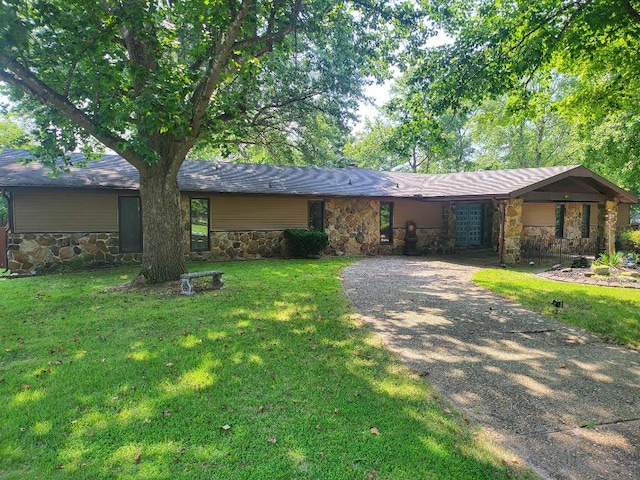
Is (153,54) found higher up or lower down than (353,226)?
higher up

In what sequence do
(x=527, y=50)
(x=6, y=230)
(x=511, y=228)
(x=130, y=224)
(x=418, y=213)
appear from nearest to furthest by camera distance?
(x=527, y=50)
(x=6, y=230)
(x=130, y=224)
(x=511, y=228)
(x=418, y=213)

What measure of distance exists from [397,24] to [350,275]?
624 cm

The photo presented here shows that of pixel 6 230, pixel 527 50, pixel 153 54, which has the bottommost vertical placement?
pixel 6 230

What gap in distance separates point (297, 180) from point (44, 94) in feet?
31.3

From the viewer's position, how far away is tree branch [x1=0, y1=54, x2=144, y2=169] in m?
Result: 6.54

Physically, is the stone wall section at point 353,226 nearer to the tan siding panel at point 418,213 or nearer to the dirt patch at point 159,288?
the tan siding panel at point 418,213

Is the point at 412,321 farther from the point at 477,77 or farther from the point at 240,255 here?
the point at 240,255

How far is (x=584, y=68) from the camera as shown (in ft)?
32.2

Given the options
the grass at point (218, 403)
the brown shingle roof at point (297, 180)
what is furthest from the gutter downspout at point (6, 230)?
the grass at point (218, 403)

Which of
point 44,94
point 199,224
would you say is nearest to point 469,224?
point 199,224

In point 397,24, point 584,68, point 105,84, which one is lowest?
point 105,84

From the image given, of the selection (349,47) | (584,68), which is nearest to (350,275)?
(349,47)

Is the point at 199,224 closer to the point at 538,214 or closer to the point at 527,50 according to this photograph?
the point at 527,50

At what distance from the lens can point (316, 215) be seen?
15609mm
